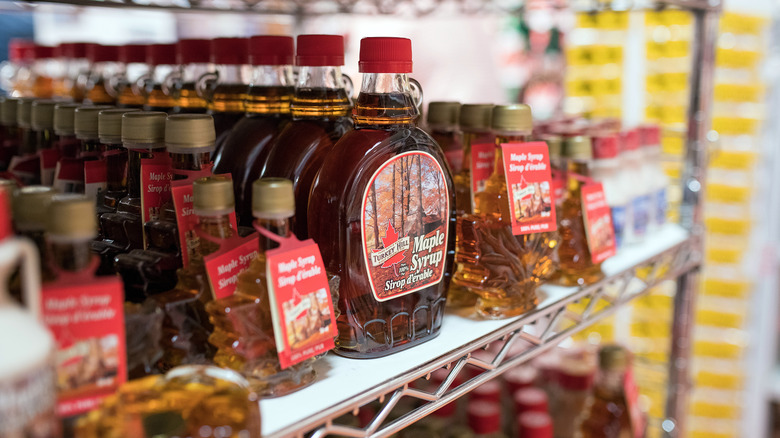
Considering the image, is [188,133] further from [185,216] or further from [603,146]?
[603,146]

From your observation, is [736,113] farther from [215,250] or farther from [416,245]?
[215,250]

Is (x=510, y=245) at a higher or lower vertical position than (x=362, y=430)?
higher

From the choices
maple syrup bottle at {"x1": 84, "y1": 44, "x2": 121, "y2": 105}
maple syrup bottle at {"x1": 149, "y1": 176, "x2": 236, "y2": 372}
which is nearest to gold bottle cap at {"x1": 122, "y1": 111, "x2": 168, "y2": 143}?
maple syrup bottle at {"x1": 149, "y1": 176, "x2": 236, "y2": 372}

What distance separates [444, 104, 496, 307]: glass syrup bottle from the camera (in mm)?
962

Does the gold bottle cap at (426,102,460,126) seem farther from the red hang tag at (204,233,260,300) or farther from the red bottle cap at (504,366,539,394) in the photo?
the red bottle cap at (504,366,539,394)

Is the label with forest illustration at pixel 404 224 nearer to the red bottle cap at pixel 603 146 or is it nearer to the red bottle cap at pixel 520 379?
the red bottle cap at pixel 603 146

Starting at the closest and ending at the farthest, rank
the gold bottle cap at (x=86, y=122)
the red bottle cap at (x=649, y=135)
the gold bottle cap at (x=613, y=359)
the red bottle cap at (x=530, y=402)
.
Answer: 1. the gold bottle cap at (x=86, y=122)
2. the gold bottle cap at (x=613, y=359)
3. the red bottle cap at (x=530, y=402)
4. the red bottle cap at (x=649, y=135)

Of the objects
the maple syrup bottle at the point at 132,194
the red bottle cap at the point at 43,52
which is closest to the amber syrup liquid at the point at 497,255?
the maple syrup bottle at the point at 132,194

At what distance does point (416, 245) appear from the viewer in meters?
0.78

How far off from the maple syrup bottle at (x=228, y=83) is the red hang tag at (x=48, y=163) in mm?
242

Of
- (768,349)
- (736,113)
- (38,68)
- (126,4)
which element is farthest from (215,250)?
(768,349)

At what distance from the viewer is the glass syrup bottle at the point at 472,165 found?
962 mm

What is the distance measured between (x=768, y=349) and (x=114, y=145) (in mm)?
2588

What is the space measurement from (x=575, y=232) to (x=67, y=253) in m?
0.79
